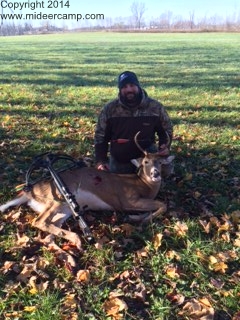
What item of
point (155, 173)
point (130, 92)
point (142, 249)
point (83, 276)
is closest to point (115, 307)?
point (83, 276)

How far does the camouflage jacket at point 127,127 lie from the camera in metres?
6.04

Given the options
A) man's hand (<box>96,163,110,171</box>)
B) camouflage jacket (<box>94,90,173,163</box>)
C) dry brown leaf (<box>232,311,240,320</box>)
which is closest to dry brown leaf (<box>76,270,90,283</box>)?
dry brown leaf (<box>232,311,240,320</box>)

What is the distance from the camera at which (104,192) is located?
5246mm

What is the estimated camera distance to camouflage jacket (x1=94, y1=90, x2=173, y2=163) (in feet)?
19.8

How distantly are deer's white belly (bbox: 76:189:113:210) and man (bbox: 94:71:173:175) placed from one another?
0.72 metres

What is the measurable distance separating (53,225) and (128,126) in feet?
6.42

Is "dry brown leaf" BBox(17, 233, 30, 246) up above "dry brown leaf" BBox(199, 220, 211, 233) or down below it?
below

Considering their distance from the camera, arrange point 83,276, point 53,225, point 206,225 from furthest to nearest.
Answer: point 206,225, point 53,225, point 83,276

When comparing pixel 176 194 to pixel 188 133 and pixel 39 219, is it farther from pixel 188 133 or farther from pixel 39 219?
pixel 188 133

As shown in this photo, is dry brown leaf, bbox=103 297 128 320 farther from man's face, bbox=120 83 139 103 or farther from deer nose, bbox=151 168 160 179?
man's face, bbox=120 83 139 103

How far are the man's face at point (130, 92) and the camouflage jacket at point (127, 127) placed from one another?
13 cm

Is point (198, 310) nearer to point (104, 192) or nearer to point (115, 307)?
point (115, 307)

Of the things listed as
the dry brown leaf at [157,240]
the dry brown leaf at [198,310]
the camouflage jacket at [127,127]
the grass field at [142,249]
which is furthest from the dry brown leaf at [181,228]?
the camouflage jacket at [127,127]

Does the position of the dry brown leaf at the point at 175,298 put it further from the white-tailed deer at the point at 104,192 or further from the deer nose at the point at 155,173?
the deer nose at the point at 155,173
